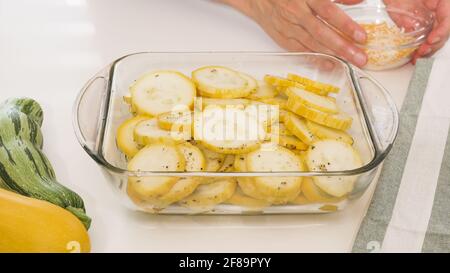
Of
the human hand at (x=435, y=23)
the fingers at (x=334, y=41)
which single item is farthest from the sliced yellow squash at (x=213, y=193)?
the human hand at (x=435, y=23)

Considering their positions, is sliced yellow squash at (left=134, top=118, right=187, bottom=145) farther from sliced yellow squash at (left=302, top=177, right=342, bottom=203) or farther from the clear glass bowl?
the clear glass bowl

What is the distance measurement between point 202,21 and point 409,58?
0.52 m

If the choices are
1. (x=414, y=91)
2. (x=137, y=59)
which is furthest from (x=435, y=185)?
(x=137, y=59)

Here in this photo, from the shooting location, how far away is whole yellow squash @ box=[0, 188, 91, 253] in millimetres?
707

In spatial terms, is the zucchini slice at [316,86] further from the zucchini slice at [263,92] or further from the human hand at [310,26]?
the human hand at [310,26]

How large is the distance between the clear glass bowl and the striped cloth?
0.10m

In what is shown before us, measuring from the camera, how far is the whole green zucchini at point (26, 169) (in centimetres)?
82

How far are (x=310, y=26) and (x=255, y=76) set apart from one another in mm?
270

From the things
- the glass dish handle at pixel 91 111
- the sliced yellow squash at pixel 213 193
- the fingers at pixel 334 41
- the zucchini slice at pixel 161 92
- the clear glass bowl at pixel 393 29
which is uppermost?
the glass dish handle at pixel 91 111

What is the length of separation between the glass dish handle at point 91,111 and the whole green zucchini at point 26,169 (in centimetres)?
8

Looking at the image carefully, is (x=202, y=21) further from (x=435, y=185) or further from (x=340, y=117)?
(x=435, y=185)

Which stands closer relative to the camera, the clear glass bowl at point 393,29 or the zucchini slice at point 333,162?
the zucchini slice at point 333,162

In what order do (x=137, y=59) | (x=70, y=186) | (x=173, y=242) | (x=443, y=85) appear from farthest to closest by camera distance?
(x=443, y=85), (x=137, y=59), (x=70, y=186), (x=173, y=242)

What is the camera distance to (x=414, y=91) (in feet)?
3.73
